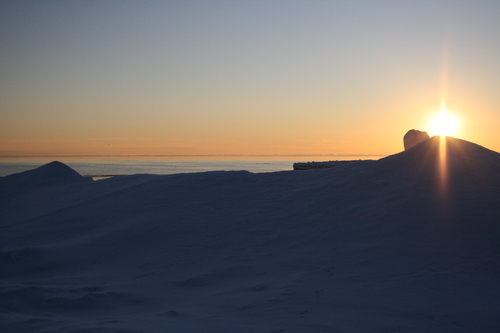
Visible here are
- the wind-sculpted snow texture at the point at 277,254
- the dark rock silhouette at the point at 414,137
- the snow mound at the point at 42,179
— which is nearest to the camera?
the wind-sculpted snow texture at the point at 277,254

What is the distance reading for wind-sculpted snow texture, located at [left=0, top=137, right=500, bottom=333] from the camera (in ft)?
22.8

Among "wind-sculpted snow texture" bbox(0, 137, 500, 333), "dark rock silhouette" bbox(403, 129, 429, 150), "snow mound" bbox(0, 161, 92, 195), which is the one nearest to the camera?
"wind-sculpted snow texture" bbox(0, 137, 500, 333)

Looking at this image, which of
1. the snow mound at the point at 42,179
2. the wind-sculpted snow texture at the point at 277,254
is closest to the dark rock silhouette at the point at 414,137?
the wind-sculpted snow texture at the point at 277,254

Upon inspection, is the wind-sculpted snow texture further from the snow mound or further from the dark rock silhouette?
the snow mound

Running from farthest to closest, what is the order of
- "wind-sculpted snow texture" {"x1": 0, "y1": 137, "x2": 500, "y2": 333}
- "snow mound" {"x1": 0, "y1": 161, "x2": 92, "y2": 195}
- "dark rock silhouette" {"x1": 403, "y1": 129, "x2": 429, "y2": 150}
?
"snow mound" {"x1": 0, "y1": 161, "x2": 92, "y2": 195}, "dark rock silhouette" {"x1": 403, "y1": 129, "x2": 429, "y2": 150}, "wind-sculpted snow texture" {"x1": 0, "y1": 137, "x2": 500, "y2": 333}

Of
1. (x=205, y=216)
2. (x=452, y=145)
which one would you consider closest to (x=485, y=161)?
(x=452, y=145)

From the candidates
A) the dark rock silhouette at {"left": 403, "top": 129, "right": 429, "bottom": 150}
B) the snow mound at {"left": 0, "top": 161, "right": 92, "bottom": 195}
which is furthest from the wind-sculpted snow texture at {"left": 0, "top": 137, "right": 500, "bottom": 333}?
the snow mound at {"left": 0, "top": 161, "right": 92, "bottom": 195}

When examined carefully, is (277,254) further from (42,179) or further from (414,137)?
(42,179)

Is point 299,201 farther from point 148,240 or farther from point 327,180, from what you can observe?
point 148,240

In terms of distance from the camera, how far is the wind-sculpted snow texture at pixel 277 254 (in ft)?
22.8

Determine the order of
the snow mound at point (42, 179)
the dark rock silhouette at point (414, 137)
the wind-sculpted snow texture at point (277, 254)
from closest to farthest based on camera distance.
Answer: the wind-sculpted snow texture at point (277, 254)
the dark rock silhouette at point (414, 137)
the snow mound at point (42, 179)

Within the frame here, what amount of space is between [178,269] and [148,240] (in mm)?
2577

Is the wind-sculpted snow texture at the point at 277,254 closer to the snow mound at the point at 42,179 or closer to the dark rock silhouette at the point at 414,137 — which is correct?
the dark rock silhouette at the point at 414,137

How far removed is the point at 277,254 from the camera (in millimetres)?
10695
